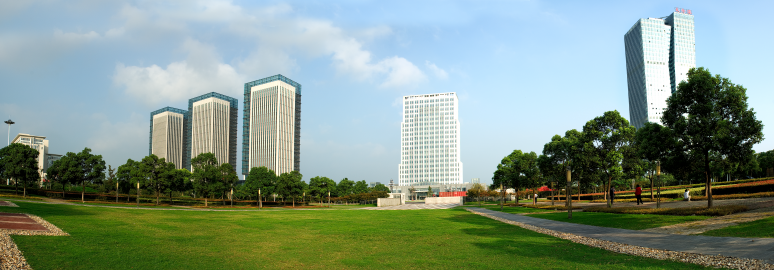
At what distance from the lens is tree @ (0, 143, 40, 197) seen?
5228 centimetres

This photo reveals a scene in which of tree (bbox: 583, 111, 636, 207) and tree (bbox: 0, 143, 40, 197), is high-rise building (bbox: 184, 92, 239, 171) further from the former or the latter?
tree (bbox: 583, 111, 636, 207)

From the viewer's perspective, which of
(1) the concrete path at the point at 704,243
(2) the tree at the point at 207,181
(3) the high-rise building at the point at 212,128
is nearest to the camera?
(1) the concrete path at the point at 704,243

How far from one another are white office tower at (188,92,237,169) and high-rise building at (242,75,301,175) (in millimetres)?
15350

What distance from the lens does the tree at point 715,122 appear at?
70.9 ft

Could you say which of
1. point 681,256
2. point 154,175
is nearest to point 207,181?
point 154,175

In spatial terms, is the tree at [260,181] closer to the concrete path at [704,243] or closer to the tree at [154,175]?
the tree at [154,175]

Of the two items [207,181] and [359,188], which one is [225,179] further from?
[359,188]

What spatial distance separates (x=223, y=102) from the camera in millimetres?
196750

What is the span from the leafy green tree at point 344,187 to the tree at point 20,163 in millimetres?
62934

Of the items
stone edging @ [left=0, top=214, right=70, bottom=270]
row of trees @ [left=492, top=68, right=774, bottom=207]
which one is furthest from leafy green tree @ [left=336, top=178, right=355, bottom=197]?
stone edging @ [left=0, top=214, right=70, bottom=270]

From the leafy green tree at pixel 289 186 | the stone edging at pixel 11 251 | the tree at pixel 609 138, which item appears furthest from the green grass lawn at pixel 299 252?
the leafy green tree at pixel 289 186

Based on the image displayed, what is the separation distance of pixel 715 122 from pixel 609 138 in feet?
60.8

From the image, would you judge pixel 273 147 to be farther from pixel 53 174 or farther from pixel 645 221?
pixel 645 221

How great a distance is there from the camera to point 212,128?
615 feet
